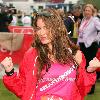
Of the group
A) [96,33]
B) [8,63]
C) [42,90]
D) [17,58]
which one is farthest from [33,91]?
[17,58]

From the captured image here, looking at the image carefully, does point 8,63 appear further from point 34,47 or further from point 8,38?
point 8,38

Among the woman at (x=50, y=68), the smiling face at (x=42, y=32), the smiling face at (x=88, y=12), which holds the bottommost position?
the smiling face at (x=88, y=12)

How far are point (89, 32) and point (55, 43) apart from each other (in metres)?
4.83

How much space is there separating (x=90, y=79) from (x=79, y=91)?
14 centimetres

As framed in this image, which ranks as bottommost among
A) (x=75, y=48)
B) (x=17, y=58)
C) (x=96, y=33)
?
(x=17, y=58)

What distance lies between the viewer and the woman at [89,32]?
27.2 feet

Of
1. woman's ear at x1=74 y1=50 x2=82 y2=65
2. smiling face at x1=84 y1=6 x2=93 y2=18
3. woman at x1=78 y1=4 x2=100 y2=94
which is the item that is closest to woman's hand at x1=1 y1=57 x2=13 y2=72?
woman's ear at x1=74 y1=50 x2=82 y2=65

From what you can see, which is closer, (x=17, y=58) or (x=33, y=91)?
(x=33, y=91)

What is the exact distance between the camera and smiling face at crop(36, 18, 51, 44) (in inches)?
140

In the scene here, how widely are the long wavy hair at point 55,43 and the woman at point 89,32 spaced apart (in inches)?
180

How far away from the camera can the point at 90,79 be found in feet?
12.3

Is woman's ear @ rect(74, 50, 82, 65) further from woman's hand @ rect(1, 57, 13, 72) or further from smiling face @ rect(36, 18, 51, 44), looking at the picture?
woman's hand @ rect(1, 57, 13, 72)

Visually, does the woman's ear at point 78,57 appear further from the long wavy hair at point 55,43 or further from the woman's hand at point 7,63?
the woman's hand at point 7,63

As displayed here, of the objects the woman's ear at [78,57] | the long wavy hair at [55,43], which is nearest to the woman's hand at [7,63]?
the long wavy hair at [55,43]
